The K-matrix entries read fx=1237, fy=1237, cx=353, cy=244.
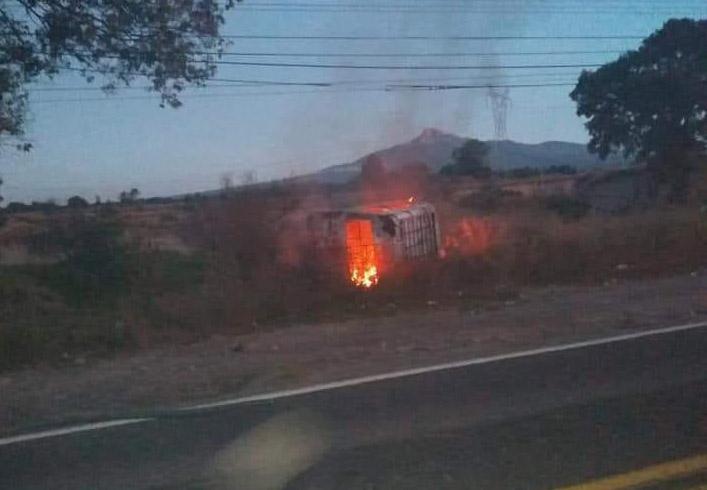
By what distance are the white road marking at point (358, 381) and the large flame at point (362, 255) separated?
7836 millimetres

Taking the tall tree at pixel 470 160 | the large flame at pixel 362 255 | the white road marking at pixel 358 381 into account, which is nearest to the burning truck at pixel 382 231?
the large flame at pixel 362 255

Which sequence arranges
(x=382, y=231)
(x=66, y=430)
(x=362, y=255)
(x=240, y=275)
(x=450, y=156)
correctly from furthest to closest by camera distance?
(x=450, y=156) < (x=382, y=231) < (x=362, y=255) < (x=240, y=275) < (x=66, y=430)

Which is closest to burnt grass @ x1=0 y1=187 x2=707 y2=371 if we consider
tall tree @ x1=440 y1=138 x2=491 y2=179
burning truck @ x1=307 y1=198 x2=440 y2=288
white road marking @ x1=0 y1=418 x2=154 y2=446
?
burning truck @ x1=307 y1=198 x2=440 y2=288

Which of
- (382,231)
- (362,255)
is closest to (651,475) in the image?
(362,255)

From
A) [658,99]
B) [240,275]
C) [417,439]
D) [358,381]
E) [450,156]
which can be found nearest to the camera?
[417,439]

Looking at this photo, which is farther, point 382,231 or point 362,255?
point 382,231

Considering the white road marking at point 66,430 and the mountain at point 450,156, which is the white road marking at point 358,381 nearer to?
the white road marking at point 66,430

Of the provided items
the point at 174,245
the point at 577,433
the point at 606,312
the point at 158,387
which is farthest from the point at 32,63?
the point at 174,245

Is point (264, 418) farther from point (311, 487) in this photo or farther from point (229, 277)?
point (229, 277)

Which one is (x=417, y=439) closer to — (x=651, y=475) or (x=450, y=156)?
(x=651, y=475)

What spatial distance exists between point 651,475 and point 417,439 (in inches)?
81.7

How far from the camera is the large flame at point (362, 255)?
904 inches

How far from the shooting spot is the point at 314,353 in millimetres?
15305

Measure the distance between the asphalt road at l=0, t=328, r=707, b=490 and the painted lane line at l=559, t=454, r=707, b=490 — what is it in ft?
0.12
